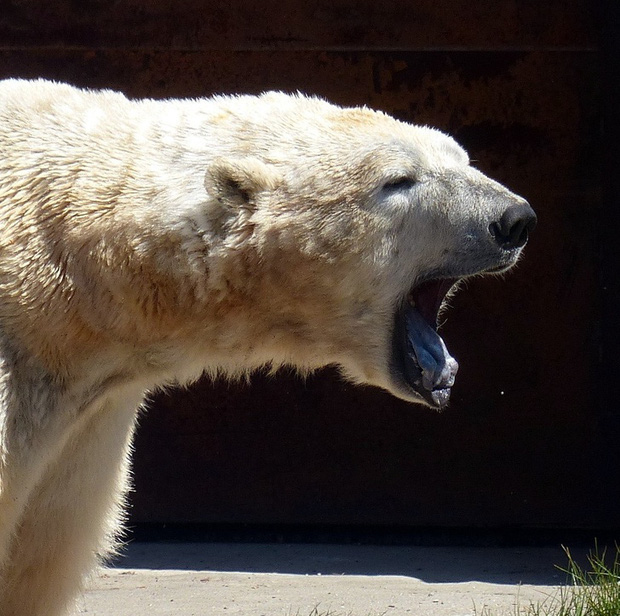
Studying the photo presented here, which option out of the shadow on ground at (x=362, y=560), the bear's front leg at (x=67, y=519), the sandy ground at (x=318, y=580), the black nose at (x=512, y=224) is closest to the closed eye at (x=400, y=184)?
the black nose at (x=512, y=224)

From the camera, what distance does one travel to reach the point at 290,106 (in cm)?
287

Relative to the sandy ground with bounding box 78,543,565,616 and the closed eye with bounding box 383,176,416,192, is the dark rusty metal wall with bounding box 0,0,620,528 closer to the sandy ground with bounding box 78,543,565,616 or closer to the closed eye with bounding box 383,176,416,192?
the sandy ground with bounding box 78,543,565,616

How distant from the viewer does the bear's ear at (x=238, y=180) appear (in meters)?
2.67

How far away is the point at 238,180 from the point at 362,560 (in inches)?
113

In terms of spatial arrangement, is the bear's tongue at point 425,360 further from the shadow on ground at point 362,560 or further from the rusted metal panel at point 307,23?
the rusted metal panel at point 307,23

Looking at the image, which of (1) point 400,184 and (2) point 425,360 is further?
(2) point 425,360

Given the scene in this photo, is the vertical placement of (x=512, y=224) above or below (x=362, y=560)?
above

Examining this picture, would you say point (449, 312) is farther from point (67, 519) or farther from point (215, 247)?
point (215, 247)

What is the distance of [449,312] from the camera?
516 centimetres

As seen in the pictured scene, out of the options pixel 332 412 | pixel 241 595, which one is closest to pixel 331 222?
pixel 241 595

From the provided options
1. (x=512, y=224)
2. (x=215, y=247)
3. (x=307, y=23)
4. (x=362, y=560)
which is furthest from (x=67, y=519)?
(x=307, y=23)

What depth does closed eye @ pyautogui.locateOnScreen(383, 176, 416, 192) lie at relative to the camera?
2.72 m

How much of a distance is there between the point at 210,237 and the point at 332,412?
8.86 ft

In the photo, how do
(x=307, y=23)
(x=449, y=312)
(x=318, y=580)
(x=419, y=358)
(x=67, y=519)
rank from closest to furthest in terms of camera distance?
(x=419, y=358) → (x=67, y=519) → (x=318, y=580) → (x=307, y=23) → (x=449, y=312)
